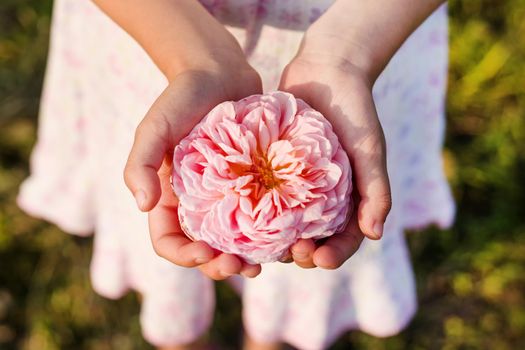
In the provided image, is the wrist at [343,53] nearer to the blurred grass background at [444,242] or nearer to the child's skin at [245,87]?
the child's skin at [245,87]

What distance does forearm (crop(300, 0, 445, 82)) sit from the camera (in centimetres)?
83

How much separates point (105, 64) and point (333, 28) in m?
0.37

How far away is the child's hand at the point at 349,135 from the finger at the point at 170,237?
0.10 meters

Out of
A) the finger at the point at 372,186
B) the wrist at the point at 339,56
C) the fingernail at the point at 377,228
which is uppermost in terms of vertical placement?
the wrist at the point at 339,56

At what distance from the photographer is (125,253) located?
1.18 metres

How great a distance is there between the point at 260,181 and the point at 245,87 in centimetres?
16

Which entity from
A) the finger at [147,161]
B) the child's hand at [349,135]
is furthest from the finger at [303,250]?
the finger at [147,161]

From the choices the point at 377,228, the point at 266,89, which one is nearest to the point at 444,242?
the point at 266,89

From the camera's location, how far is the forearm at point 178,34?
2.66 ft

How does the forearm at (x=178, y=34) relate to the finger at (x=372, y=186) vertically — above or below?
above

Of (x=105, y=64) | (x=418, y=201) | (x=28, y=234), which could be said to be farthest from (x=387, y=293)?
(x=28, y=234)

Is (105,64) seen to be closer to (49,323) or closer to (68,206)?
(68,206)

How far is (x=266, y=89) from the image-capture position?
948 millimetres

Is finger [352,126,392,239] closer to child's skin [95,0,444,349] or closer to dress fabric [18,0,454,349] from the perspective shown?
child's skin [95,0,444,349]
